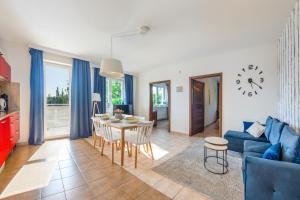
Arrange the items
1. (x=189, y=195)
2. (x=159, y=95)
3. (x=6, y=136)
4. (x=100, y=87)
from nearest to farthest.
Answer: (x=189, y=195)
(x=6, y=136)
(x=100, y=87)
(x=159, y=95)

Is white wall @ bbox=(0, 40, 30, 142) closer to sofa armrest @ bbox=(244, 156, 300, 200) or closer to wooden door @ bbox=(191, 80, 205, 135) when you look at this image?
sofa armrest @ bbox=(244, 156, 300, 200)

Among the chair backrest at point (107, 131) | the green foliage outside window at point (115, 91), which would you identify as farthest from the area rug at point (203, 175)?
the green foliage outside window at point (115, 91)

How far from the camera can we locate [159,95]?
8.63 metres

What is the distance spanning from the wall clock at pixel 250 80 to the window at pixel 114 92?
178 inches

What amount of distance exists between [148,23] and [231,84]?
2.90 meters

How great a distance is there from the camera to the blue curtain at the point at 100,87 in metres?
4.98

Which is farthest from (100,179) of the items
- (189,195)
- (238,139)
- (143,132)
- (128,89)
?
(128,89)

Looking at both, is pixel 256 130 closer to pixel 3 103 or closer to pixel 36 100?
pixel 36 100

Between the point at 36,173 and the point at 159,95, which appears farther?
the point at 159,95

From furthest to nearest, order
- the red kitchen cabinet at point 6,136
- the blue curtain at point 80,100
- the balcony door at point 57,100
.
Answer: the blue curtain at point 80,100, the balcony door at point 57,100, the red kitchen cabinet at point 6,136

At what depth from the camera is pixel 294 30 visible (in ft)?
7.05

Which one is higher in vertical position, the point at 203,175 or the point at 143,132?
the point at 143,132

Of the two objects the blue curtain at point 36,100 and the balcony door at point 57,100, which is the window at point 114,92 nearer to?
the balcony door at point 57,100

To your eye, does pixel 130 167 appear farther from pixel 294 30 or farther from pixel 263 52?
pixel 263 52
